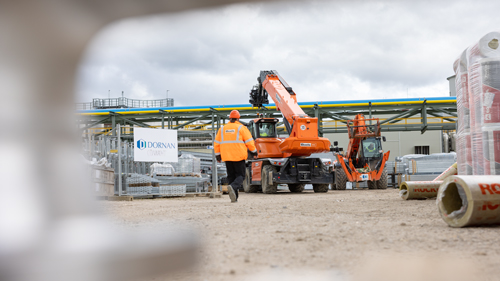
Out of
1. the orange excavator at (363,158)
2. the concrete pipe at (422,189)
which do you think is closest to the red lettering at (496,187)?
the concrete pipe at (422,189)

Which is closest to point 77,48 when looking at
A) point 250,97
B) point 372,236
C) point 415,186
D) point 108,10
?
point 108,10

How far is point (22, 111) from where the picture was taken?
5.69 ft

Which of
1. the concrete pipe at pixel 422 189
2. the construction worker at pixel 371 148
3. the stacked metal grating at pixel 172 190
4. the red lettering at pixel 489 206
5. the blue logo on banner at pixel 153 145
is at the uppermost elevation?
the blue logo on banner at pixel 153 145

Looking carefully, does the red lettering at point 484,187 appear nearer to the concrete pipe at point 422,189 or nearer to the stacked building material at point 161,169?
the concrete pipe at point 422,189

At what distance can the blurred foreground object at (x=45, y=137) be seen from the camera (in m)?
1.69

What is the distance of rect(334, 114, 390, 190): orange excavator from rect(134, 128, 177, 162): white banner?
814cm

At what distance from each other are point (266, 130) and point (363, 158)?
526 cm

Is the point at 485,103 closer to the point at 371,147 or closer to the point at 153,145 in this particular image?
the point at 153,145

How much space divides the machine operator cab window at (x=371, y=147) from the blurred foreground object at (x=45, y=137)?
18.2 metres

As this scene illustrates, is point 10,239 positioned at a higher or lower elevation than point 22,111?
lower

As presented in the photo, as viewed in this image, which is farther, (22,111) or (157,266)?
(157,266)

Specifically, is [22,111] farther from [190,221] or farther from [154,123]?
[154,123]

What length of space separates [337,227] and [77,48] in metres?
3.56

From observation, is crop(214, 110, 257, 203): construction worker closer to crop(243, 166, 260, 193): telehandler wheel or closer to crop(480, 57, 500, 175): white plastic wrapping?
crop(480, 57, 500, 175): white plastic wrapping
